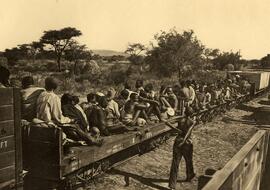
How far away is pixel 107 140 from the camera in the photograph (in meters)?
7.54

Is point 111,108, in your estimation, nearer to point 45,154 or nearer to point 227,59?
point 45,154

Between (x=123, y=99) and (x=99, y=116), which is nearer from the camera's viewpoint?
(x=99, y=116)

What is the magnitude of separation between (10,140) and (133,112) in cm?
516

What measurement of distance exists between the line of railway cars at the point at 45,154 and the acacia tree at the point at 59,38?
30.1 metres

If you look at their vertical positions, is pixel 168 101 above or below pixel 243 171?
above

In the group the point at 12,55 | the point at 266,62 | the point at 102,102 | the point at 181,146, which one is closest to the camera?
the point at 181,146

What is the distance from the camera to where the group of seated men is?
20.7 ft

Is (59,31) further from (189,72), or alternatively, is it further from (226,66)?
(226,66)

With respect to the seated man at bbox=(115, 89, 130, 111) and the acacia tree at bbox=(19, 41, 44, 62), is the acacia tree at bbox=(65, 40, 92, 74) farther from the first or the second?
the seated man at bbox=(115, 89, 130, 111)

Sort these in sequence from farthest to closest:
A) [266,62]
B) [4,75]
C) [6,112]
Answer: [266,62] → [4,75] → [6,112]

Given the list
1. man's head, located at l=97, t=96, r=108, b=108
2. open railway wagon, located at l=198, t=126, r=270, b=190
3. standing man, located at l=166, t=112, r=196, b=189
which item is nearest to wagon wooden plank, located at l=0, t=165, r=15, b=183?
open railway wagon, located at l=198, t=126, r=270, b=190

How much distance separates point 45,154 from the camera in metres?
5.99

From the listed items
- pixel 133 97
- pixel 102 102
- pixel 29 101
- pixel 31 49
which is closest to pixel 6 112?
pixel 29 101

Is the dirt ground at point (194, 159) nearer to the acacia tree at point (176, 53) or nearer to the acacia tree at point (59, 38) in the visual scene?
the acacia tree at point (176, 53)
